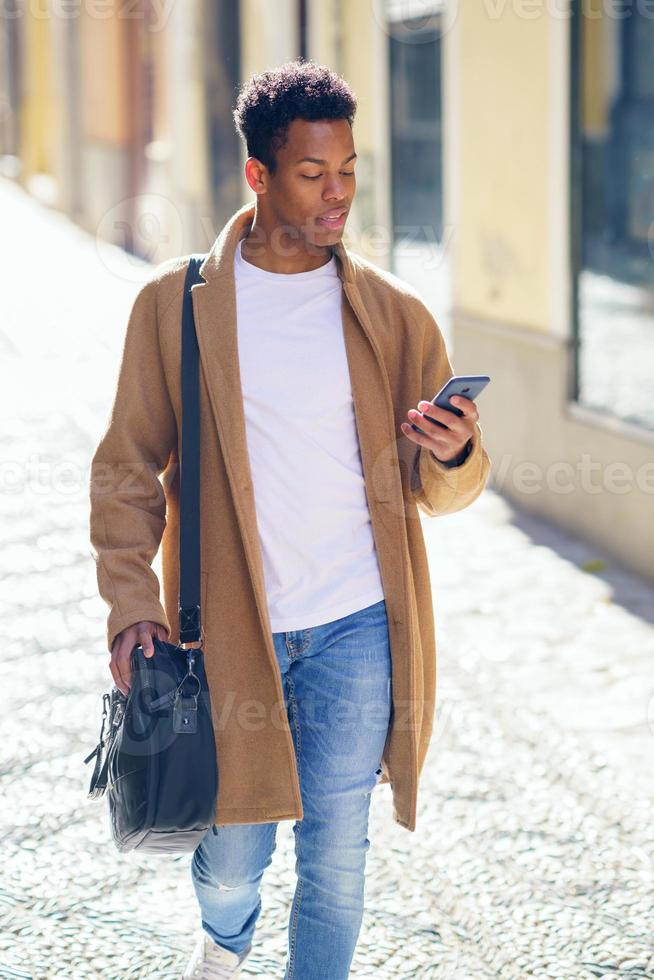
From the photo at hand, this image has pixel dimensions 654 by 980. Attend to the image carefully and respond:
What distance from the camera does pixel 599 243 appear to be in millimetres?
7434

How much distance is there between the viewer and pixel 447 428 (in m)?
2.68

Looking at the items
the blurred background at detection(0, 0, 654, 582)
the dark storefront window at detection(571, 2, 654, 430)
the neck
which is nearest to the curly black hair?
the neck

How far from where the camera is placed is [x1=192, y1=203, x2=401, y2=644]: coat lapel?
2.75 meters

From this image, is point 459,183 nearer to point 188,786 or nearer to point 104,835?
point 104,835

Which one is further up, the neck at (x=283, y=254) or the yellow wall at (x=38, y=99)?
the neck at (x=283, y=254)

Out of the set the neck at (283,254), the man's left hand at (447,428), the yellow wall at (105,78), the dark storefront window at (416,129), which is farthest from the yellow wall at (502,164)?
the yellow wall at (105,78)

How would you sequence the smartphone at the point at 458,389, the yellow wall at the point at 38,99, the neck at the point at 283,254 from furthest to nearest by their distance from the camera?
1. the yellow wall at the point at 38,99
2. the neck at the point at 283,254
3. the smartphone at the point at 458,389

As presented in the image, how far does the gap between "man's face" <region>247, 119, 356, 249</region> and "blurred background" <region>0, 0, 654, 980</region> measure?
68.4 inches

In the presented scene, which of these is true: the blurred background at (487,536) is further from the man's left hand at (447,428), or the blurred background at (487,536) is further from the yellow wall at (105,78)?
the yellow wall at (105,78)

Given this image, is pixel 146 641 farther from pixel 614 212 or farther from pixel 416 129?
pixel 416 129

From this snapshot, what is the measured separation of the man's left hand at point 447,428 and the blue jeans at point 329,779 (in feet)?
1.13

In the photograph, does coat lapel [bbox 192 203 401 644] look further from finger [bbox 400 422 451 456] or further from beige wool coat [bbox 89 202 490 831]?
finger [bbox 400 422 451 456]

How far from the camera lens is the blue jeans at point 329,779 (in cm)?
282

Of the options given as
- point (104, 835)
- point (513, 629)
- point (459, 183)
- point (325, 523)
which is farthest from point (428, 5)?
point (325, 523)
